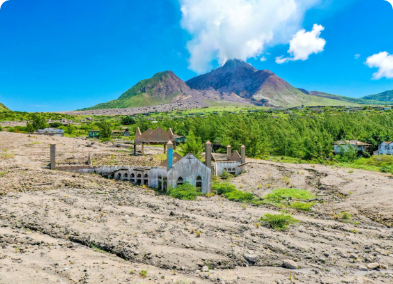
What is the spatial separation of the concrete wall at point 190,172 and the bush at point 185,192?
22.6 inches


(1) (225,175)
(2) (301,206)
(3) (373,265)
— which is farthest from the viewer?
(1) (225,175)

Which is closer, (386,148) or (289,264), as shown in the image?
(289,264)

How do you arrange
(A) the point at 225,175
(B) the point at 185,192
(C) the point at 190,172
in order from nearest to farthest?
(B) the point at 185,192 → (C) the point at 190,172 → (A) the point at 225,175

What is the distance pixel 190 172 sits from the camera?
2270cm

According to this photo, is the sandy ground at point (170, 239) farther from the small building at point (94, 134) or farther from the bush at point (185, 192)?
the small building at point (94, 134)

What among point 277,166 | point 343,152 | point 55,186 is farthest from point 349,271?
point 343,152

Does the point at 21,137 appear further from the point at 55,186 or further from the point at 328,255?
the point at 328,255

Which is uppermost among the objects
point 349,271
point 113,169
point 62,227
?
point 113,169

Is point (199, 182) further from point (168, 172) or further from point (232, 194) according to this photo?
point (232, 194)

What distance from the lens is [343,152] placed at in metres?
47.4

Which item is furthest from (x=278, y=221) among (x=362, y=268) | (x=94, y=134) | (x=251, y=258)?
(x=94, y=134)

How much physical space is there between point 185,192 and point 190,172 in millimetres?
1975

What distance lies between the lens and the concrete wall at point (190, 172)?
22422 mm

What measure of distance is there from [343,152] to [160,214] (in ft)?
134
